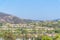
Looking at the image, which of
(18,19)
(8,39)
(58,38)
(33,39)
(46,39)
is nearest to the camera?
(46,39)

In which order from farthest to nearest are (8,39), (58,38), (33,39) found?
1. (33,39)
2. (8,39)
3. (58,38)

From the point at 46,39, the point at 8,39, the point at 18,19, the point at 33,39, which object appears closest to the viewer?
the point at 46,39

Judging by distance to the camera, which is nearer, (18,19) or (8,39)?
(8,39)

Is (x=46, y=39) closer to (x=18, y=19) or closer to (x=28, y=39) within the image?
(x=28, y=39)

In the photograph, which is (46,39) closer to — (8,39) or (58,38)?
(58,38)

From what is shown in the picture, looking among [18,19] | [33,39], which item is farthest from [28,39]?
[18,19]

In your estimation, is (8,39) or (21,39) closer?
(8,39)

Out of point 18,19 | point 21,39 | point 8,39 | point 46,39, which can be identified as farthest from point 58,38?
point 18,19

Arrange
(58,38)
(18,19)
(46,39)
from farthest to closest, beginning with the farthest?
1. (18,19)
2. (58,38)
3. (46,39)
